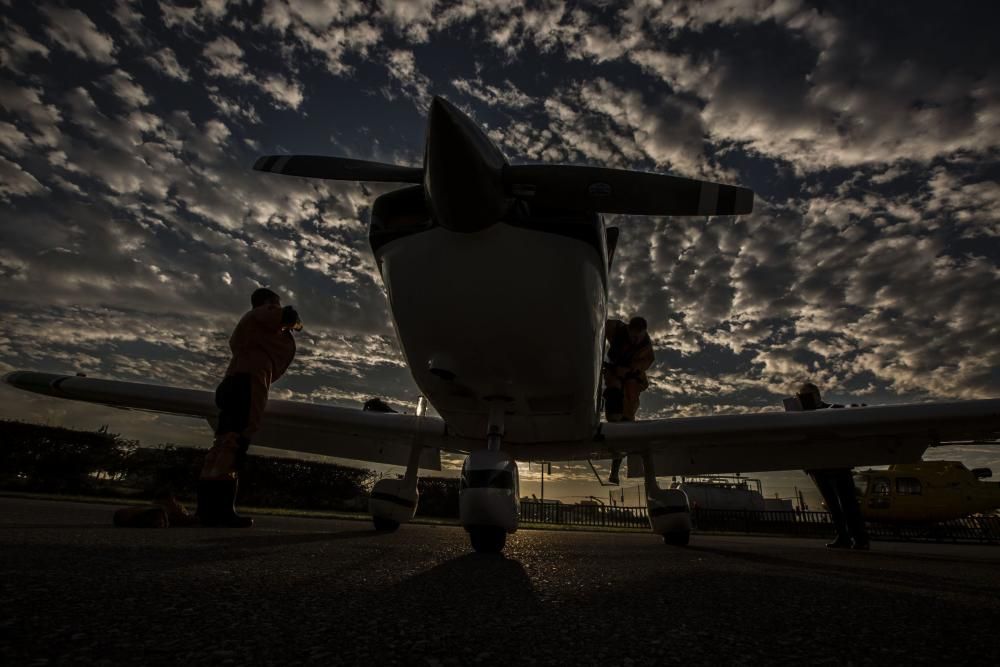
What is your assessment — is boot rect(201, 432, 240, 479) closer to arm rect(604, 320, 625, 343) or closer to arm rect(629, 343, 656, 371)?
arm rect(604, 320, 625, 343)

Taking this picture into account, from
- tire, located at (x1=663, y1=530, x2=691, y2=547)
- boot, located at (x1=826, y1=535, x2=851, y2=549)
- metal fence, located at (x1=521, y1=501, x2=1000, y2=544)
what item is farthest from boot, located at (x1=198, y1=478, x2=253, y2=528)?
metal fence, located at (x1=521, y1=501, x2=1000, y2=544)

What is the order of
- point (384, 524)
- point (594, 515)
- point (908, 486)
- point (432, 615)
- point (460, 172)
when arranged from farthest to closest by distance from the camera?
1. point (594, 515)
2. point (908, 486)
3. point (384, 524)
4. point (460, 172)
5. point (432, 615)

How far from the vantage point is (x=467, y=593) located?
1479mm

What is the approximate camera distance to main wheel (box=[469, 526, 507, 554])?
115 inches

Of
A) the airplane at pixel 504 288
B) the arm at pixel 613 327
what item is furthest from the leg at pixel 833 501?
the arm at pixel 613 327

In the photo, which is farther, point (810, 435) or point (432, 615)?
point (810, 435)

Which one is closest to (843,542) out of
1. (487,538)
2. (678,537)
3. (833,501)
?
(833,501)

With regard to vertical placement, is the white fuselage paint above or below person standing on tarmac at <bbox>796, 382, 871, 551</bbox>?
above

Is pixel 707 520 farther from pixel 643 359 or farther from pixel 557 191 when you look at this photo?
pixel 557 191

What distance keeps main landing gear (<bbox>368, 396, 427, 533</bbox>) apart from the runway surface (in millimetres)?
3379

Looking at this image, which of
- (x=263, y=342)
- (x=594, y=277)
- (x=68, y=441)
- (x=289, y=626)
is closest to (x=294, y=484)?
(x=68, y=441)

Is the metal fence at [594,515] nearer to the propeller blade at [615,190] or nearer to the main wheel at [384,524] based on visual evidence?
the main wheel at [384,524]

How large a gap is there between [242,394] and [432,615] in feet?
9.81

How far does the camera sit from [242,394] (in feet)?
11.6
